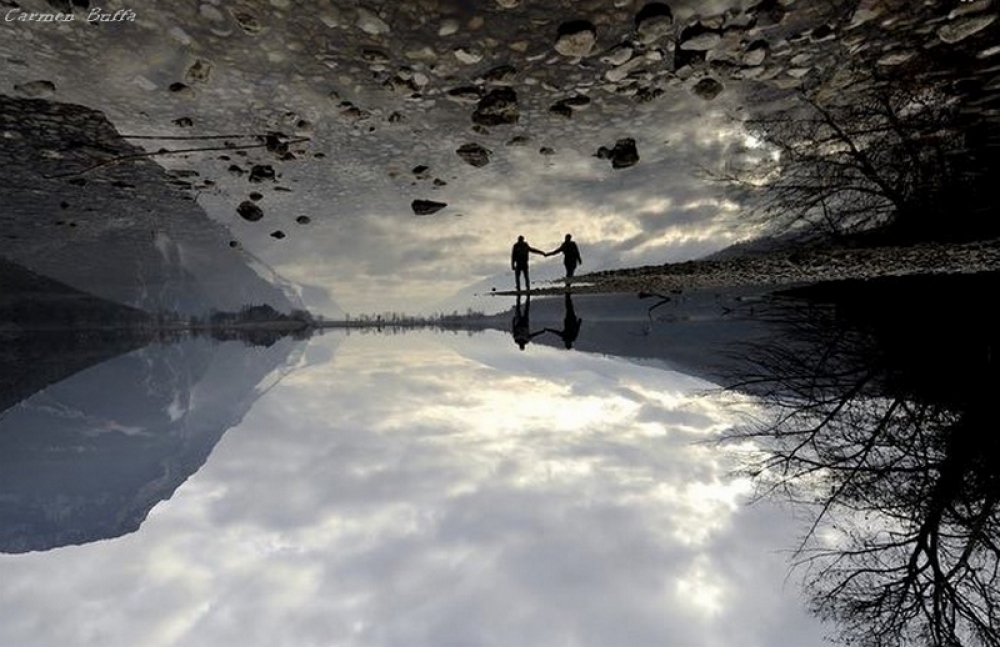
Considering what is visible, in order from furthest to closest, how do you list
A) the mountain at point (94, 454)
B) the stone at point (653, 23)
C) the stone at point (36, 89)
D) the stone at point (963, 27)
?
the mountain at point (94, 454) < the stone at point (36, 89) < the stone at point (653, 23) < the stone at point (963, 27)

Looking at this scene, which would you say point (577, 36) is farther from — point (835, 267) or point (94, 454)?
point (94, 454)

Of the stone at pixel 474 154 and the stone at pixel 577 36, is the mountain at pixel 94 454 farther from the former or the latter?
the stone at pixel 577 36

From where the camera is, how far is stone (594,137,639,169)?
29.9 ft

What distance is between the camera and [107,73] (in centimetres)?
713

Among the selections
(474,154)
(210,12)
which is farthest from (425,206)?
(210,12)

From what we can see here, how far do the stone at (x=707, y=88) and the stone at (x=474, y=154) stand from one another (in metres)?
4.37

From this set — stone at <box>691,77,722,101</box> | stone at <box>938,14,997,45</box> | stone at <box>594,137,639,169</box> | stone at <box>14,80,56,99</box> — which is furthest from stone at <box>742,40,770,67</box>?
stone at <box>14,80,56,99</box>

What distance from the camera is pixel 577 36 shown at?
6.07m

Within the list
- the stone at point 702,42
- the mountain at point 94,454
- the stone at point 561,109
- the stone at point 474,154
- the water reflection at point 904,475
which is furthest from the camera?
the stone at point 474,154

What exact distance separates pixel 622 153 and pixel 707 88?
2.22 m

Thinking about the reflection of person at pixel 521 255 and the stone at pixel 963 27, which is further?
the reflection of person at pixel 521 255

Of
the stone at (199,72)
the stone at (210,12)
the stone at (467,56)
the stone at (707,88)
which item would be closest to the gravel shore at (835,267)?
the stone at (707,88)

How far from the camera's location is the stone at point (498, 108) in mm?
7762
